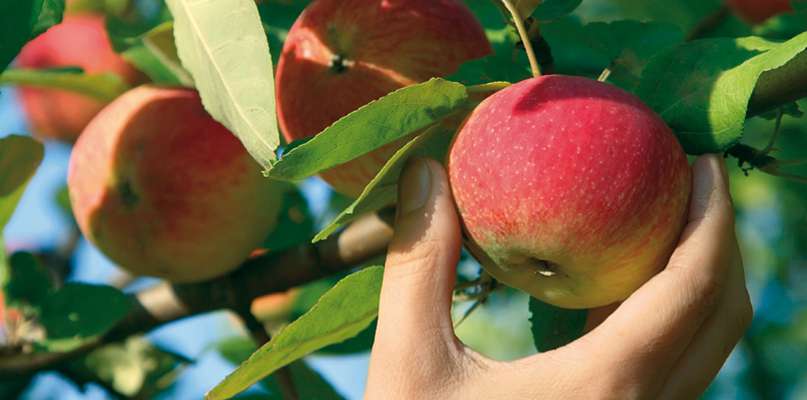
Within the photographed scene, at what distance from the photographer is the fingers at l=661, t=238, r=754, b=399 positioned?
3.08ft

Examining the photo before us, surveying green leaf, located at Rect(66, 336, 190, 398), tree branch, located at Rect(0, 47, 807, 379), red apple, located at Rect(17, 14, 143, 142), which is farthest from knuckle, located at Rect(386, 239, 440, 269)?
red apple, located at Rect(17, 14, 143, 142)

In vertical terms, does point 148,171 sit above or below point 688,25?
above

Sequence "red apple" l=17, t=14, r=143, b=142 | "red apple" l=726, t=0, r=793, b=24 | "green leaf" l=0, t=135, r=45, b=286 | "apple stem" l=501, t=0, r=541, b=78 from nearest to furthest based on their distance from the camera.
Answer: "apple stem" l=501, t=0, r=541, b=78
"green leaf" l=0, t=135, r=45, b=286
"red apple" l=726, t=0, r=793, b=24
"red apple" l=17, t=14, r=143, b=142

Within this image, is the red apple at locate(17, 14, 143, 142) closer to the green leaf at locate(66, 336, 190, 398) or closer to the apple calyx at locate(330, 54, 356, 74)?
the green leaf at locate(66, 336, 190, 398)

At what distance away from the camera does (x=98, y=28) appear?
2178 mm

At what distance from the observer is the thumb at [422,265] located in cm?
92

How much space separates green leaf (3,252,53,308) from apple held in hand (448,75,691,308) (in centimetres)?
76

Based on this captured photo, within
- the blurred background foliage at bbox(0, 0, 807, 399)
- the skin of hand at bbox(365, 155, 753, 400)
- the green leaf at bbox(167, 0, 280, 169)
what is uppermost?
the green leaf at bbox(167, 0, 280, 169)

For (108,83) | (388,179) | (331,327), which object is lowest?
(108,83)

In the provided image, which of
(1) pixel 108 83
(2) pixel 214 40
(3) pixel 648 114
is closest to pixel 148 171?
(1) pixel 108 83

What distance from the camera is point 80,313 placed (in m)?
1.40

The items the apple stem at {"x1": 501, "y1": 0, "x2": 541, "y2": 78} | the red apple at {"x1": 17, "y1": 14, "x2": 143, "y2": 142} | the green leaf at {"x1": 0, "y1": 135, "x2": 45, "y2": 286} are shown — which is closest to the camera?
the apple stem at {"x1": 501, "y1": 0, "x2": 541, "y2": 78}

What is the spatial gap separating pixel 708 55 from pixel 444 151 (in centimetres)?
24

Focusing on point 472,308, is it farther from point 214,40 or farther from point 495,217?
point 214,40
